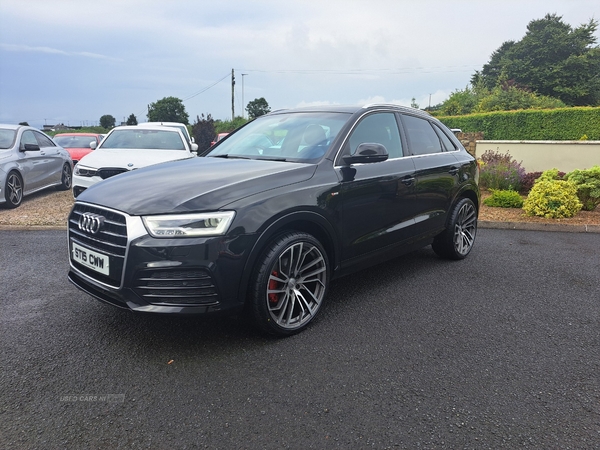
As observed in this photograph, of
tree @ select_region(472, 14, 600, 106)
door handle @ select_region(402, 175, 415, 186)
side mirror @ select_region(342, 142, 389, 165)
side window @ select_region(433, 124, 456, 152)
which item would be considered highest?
tree @ select_region(472, 14, 600, 106)


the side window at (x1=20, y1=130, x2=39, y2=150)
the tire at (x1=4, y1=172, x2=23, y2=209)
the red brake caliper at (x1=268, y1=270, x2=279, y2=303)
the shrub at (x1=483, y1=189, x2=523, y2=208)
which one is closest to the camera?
the red brake caliper at (x1=268, y1=270, x2=279, y2=303)

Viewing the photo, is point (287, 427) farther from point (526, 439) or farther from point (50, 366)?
point (50, 366)

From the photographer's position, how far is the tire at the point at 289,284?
3086mm

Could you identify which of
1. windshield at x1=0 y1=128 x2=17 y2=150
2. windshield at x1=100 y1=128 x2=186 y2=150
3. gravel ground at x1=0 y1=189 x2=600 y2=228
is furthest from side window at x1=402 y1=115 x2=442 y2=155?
windshield at x1=0 y1=128 x2=17 y2=150

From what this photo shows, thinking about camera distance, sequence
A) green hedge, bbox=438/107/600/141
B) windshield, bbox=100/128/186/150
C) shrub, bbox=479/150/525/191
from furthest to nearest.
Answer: green hedge, bbox=438/107/600/141 → shrub, bbox=479/150/525/191 → windshield, bbox=100/128/186/150

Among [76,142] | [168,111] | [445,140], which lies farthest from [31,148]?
[168,111]

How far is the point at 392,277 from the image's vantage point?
4.84 meters

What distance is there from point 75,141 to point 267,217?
15406 millimetres

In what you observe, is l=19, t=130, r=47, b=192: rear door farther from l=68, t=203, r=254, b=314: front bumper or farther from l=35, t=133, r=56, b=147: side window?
l=68, t=203, r=254, b=314: front bumper

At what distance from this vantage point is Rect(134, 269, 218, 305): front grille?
2811mm

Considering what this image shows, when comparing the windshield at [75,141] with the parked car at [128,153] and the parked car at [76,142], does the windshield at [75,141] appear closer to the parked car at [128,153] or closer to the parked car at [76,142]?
the parked car at [76,142]

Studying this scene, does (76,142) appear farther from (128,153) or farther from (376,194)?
(376,194)

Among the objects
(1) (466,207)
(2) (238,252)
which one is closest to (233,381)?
(2) (238,252)

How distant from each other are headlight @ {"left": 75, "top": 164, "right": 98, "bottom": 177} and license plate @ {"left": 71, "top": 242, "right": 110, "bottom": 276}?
15.8 feet
